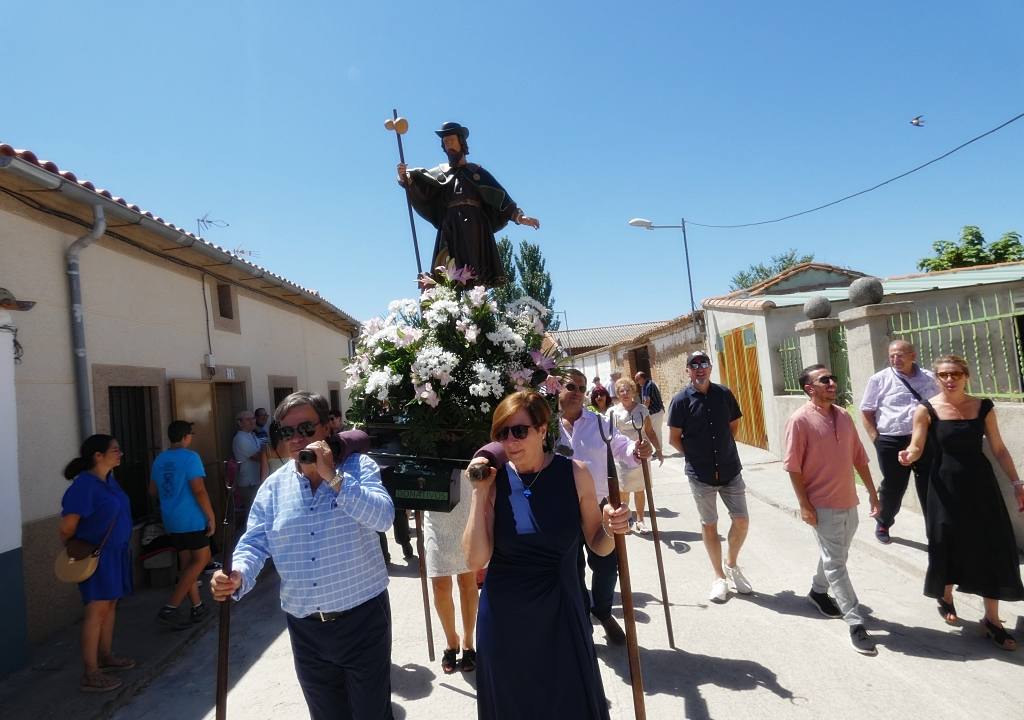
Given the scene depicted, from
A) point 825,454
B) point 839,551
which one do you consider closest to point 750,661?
point 839,551

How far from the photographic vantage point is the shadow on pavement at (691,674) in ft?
10.8

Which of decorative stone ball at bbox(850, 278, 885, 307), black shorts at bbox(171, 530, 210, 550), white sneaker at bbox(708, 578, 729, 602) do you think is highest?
decorative stone ball at bbox(850, 278, 885, 307)

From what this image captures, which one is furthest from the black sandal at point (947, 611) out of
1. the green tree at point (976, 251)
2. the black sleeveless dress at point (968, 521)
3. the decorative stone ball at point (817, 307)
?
the green tree at point (976, 251)

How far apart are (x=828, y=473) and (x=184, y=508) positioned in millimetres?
5015

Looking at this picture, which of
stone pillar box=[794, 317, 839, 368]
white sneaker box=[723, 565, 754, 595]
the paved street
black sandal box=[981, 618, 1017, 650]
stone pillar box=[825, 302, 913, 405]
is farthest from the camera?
stone pillar box=[794, 317, 839, 368]

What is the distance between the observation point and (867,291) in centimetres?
713

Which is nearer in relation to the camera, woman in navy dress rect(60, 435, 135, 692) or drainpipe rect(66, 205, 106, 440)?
woman in navy dress rect(60, 435, 135, 692)

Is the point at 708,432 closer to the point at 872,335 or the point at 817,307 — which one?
the point at 872,335

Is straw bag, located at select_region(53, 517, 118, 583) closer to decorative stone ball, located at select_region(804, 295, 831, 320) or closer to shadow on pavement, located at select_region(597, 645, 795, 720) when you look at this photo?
shadow on pavement, located at select_region(597, 645, 795, 720)

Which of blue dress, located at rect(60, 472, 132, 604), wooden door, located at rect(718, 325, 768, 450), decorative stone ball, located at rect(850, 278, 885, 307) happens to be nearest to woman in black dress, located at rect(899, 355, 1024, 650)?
decorative stone ball, located at rect(850, 278, 885, 307)

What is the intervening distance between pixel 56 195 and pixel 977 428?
286 inches

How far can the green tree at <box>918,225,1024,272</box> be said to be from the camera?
67.1 ft

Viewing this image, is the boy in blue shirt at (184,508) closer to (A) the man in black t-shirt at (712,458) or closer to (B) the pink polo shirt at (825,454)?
(A) the man in black t-shirt at (712,458)

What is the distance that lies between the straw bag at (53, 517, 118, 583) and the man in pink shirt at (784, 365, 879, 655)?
4569mm
